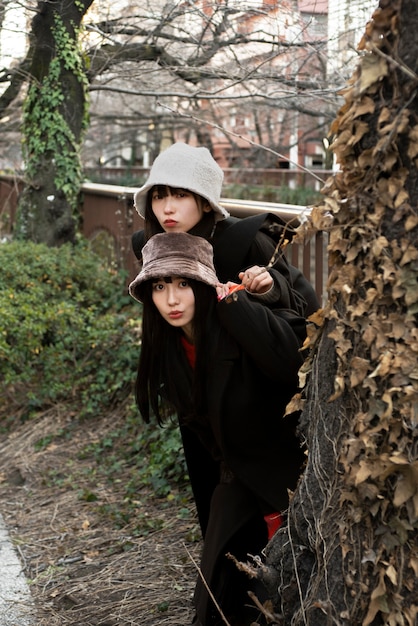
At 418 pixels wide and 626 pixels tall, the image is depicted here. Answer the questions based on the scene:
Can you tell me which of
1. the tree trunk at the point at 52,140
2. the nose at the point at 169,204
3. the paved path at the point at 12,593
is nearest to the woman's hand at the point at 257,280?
the nose at the point at 169,204

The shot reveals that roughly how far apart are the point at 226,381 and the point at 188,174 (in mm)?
734

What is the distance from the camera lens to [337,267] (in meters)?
2.52

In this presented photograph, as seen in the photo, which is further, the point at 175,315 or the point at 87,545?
the point at 87,545

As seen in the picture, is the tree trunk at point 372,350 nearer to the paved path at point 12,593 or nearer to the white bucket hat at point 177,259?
the white bucket hat at point 177,259

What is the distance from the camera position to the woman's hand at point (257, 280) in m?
3.13

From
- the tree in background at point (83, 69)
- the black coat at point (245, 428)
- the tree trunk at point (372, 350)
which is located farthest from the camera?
the tree in background at point (83, 69)

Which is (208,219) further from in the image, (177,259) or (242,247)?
(177,259)

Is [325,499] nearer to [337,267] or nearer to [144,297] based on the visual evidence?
[337,267]

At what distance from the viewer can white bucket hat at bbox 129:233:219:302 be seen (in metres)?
3.16

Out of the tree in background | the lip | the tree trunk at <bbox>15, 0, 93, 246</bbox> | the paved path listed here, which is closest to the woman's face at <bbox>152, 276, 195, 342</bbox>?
the lip

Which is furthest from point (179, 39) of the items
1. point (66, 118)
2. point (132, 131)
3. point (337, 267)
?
point (132, 131)

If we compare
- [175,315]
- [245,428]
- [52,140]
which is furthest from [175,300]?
[52,140]

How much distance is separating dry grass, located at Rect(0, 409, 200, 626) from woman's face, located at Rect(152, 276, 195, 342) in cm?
124

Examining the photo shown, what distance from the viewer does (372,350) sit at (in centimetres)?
239
